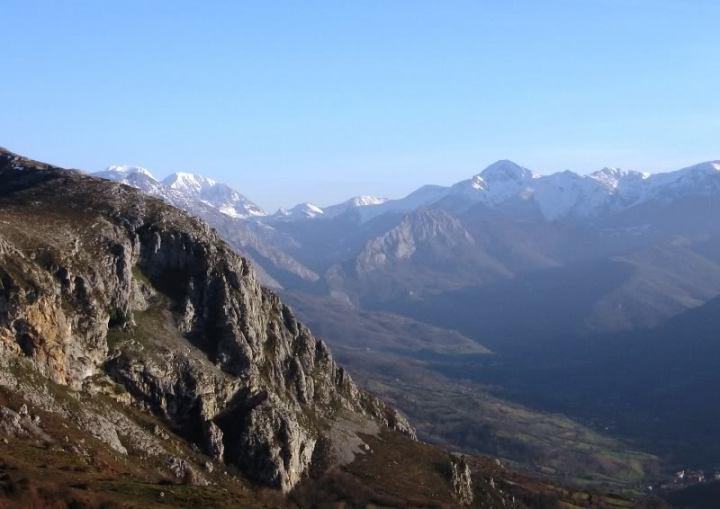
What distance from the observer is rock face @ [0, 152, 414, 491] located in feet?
441

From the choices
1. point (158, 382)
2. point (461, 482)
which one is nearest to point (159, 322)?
point (158, 382)

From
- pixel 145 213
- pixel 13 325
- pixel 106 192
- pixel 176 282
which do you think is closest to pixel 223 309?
pixel 176 282

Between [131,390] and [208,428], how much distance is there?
13.9 metres

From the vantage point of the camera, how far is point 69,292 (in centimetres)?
14212

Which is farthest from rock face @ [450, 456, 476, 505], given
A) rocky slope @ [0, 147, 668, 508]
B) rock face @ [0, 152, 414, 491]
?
rock face @ [0, 152, 414, 491]

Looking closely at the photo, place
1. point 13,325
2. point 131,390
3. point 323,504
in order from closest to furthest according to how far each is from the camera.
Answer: point 13,325 → point 131,390 → point 323,504

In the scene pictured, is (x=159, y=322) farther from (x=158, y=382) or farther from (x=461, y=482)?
(x=461, y=482)

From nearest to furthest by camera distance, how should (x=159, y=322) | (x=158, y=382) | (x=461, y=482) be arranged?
1. (x=158, y=382)
2. (x=159, y=322)
3. (x=461, y=482)

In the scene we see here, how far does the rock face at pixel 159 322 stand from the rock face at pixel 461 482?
26.5 meters

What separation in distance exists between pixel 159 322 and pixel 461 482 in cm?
7092

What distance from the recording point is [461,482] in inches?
7254

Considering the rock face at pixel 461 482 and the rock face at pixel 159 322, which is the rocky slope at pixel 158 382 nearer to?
the rock face at pixel 159 322

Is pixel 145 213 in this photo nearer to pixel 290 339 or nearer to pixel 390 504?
pixel 290 339

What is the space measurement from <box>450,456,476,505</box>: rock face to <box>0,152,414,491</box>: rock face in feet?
86.8
